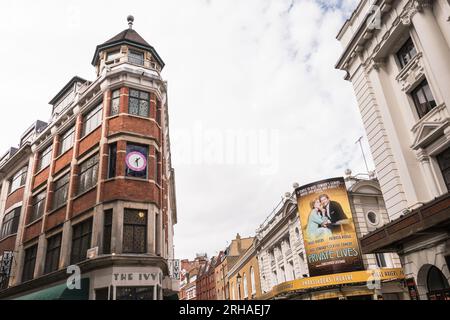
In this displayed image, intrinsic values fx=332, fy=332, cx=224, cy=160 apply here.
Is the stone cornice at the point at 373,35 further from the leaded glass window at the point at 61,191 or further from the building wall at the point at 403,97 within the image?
the leaded glass window at the point at 61,191

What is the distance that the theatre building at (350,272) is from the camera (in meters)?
20.5

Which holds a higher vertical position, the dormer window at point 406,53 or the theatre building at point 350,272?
the dormer window at point 406,53

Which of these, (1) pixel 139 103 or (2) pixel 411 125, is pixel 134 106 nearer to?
(1) pixel 139 103

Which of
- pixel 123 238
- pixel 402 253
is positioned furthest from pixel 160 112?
pixel 402 253

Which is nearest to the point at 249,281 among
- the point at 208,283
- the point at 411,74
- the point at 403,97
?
the point at 403,97

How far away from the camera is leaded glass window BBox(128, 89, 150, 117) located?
1836 centimetres

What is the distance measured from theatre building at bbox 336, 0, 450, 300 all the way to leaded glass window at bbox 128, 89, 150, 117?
1140 centimetres

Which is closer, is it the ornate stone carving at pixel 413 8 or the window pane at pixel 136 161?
the ornate stone carving at pixel 413 8

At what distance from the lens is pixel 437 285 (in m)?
12.0

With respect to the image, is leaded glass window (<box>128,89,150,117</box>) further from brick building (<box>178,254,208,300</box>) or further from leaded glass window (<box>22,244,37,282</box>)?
brick building (<box>178,254,208,300</box>)

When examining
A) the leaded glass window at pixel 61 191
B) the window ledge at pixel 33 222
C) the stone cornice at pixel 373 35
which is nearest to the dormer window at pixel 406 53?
the stone cornice at pixel 373 35

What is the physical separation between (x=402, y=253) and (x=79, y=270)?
14.0 meters

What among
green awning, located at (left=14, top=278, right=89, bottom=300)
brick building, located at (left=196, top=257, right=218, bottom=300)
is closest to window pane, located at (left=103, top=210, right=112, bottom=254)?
green awning, located at (left=14, top=278, right=89, bottom=300)

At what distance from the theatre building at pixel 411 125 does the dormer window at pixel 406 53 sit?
0.04 m
